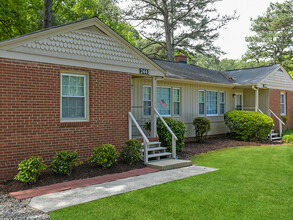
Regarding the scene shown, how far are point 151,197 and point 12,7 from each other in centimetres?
1615

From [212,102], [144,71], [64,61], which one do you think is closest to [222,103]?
[212,102]

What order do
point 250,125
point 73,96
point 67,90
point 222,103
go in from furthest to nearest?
point 222,103 < point 250,125 < point 73,96 < point 67,90

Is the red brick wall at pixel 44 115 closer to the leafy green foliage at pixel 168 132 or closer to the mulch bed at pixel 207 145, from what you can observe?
the leafy green foliage at pixel 168 132

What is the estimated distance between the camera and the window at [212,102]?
47.9 ft

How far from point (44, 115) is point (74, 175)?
1706 mm

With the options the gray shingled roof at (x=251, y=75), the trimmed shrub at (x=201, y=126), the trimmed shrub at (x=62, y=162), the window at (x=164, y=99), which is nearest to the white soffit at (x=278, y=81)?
the gray shingled roof at (x=251, y=75)

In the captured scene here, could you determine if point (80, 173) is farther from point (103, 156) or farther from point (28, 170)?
point (28, 170)

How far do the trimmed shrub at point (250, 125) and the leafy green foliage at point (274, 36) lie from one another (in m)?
22.1

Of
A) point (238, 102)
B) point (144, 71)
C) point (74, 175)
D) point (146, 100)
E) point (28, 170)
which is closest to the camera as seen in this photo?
point (28, 170)

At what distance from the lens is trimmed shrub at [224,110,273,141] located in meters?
13.6

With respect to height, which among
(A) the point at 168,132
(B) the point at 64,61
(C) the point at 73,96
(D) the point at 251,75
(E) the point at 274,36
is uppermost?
(E) the point at 274,36

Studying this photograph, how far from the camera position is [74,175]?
672 centimetres

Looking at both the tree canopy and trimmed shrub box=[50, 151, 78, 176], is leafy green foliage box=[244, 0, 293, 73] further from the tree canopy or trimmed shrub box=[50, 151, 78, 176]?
trimmed shrub box=[50, 151, 78, 176]

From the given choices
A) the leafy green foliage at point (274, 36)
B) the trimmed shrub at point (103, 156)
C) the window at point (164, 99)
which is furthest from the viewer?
the leafy green foliage at point (274, 36)
